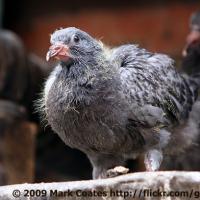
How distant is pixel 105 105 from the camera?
475 cm

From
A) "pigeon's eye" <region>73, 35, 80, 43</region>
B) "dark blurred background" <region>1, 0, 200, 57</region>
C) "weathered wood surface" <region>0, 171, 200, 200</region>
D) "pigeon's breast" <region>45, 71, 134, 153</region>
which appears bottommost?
"weathered wood surface" <region>0, 171, 200, 200</region>

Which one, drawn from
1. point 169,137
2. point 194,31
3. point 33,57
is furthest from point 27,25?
point 169,137

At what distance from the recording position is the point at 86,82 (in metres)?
4.75

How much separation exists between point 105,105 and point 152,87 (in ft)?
1.64

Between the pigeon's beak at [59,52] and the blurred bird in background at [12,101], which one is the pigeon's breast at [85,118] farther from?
the blurred bird in background at [12,101]

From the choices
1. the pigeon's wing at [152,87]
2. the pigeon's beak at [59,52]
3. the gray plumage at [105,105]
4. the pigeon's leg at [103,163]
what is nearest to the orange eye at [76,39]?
the gray plumage at [105,105]

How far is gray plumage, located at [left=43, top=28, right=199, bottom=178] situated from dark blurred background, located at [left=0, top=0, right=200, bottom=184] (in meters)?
3.24

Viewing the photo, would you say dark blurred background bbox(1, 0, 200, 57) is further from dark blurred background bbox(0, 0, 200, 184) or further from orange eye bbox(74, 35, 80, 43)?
orange eye bbox(74, 35, 80, 43)

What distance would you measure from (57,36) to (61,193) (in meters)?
1.16

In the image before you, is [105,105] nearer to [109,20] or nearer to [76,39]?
[76,39]

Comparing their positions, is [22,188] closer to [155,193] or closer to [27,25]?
[155,193]

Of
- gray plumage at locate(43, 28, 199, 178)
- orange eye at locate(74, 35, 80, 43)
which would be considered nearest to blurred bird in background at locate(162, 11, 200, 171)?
gray plumage at locate(43, 28, 199, 178)

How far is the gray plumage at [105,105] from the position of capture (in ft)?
15.5

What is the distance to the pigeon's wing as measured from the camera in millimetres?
4898
